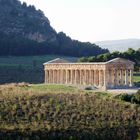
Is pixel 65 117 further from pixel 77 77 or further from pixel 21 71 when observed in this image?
pixel 21 71

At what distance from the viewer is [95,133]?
4425cm

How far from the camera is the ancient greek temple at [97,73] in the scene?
8044 centimetres

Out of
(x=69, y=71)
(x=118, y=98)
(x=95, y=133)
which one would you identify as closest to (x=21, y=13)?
(x=69, y=71)

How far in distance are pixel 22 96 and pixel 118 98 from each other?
9841 mm

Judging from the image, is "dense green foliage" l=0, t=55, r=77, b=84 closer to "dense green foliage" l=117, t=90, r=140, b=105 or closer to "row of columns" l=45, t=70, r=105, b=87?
"row of columns" l=45, t=70, r=105, b=87

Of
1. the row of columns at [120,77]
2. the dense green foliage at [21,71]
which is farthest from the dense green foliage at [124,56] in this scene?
the dense green foliage at [21,71]

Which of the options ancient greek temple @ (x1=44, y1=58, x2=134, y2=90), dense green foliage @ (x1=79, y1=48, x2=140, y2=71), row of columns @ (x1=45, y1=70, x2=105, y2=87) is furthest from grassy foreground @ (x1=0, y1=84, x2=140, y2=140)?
dense green foliage @ (x1=79, y1=48, x2=140, y2=71)

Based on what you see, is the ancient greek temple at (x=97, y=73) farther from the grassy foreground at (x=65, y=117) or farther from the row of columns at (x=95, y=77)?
the grassy foreground at (x=65, y=117)

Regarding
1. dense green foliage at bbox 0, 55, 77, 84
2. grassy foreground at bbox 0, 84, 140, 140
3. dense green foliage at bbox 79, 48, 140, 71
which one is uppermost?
dense green foliage at bbox 79, 48, 140, 71

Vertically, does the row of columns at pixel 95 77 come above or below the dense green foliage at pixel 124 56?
below

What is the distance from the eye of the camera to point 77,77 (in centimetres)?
8675

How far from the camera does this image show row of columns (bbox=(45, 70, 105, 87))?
8143 centimetres

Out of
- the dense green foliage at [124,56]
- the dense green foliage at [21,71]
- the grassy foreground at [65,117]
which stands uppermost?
the dense green foliage at [124,56]

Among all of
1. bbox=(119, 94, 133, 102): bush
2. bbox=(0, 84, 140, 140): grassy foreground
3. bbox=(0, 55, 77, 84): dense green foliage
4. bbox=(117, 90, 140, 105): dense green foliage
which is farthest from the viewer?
bbox=(0, 55, 77, 84): dense green foliage
